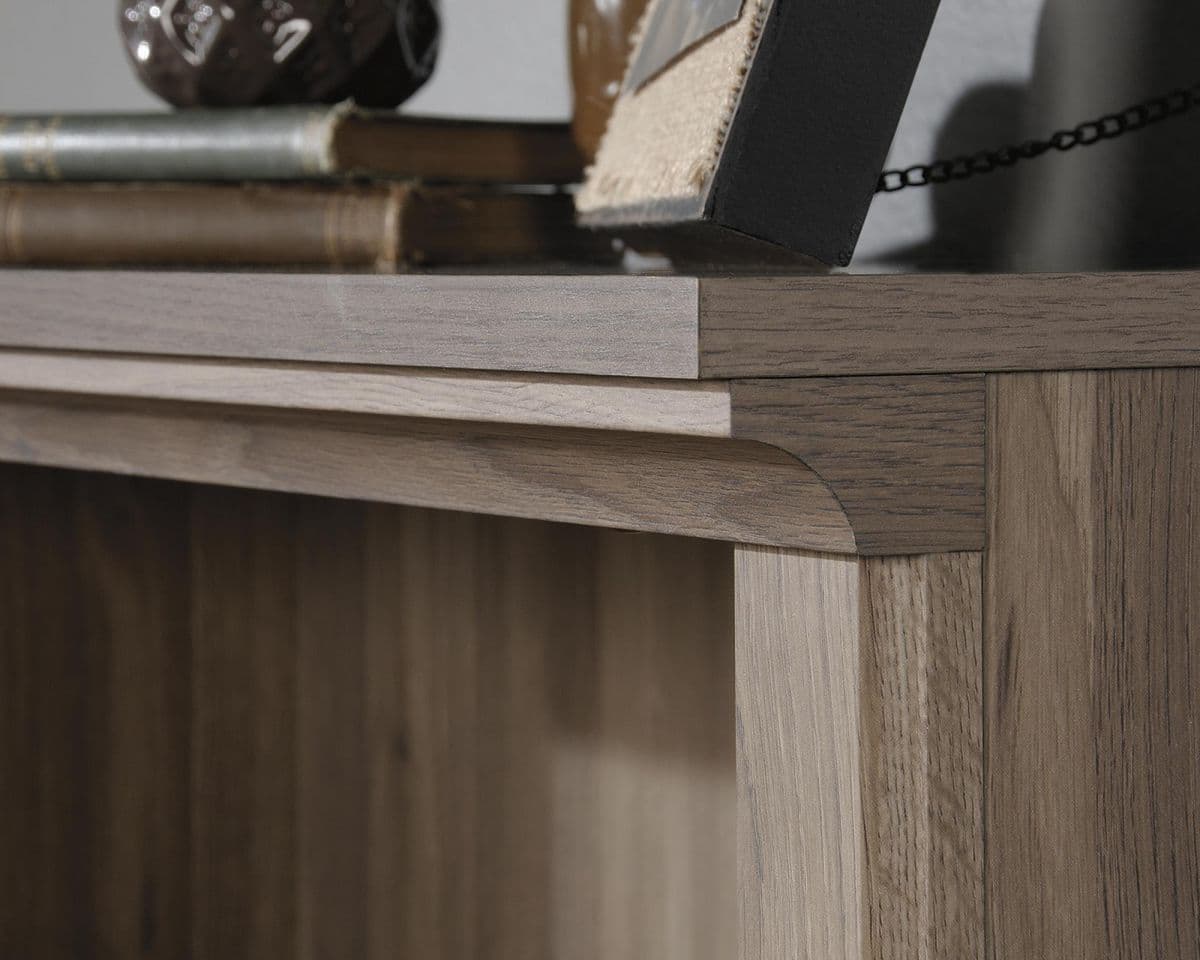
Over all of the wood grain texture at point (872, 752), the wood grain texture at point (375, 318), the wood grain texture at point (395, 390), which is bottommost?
the wood grain texture at point (872, 752)

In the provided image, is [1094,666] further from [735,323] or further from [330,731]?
[330,731]

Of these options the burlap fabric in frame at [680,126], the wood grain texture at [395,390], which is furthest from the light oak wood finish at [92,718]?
the burlap fabric in frame at [680,126]

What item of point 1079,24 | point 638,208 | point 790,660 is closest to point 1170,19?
point 1079,24

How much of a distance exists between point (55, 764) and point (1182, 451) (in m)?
0.65

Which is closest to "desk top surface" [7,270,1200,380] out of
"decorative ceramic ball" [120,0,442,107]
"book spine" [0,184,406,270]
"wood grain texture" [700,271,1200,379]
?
"wood grain texture" [700,271,1200,379]

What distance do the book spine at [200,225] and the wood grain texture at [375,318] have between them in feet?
0.38

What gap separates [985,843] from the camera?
0.40 metres

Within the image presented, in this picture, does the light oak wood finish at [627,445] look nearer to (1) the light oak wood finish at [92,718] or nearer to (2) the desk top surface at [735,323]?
(2) the desk top surface at [735,323]

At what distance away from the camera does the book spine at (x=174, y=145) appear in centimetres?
71

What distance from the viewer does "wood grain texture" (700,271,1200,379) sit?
0.35 metres

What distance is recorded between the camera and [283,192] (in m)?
0.71

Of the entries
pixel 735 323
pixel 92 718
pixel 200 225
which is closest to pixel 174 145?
pixel 200 225

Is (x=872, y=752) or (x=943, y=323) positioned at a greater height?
(x=943, y=323)

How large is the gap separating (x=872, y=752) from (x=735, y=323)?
11cm
